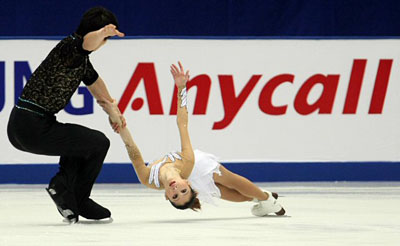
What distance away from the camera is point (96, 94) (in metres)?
6.21

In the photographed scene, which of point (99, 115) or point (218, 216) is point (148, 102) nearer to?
point (99, 115)

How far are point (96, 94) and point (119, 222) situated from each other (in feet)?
2.59

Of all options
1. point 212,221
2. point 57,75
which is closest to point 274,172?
point 212,221

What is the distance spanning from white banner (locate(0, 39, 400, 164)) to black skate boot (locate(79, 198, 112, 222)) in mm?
3128

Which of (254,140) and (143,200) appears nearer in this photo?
(143,200)

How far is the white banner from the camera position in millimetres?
9258

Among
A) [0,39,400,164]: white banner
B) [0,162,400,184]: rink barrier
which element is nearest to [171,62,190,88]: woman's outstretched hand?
[0,39,400,164]: white banner

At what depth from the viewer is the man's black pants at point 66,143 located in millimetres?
5938
